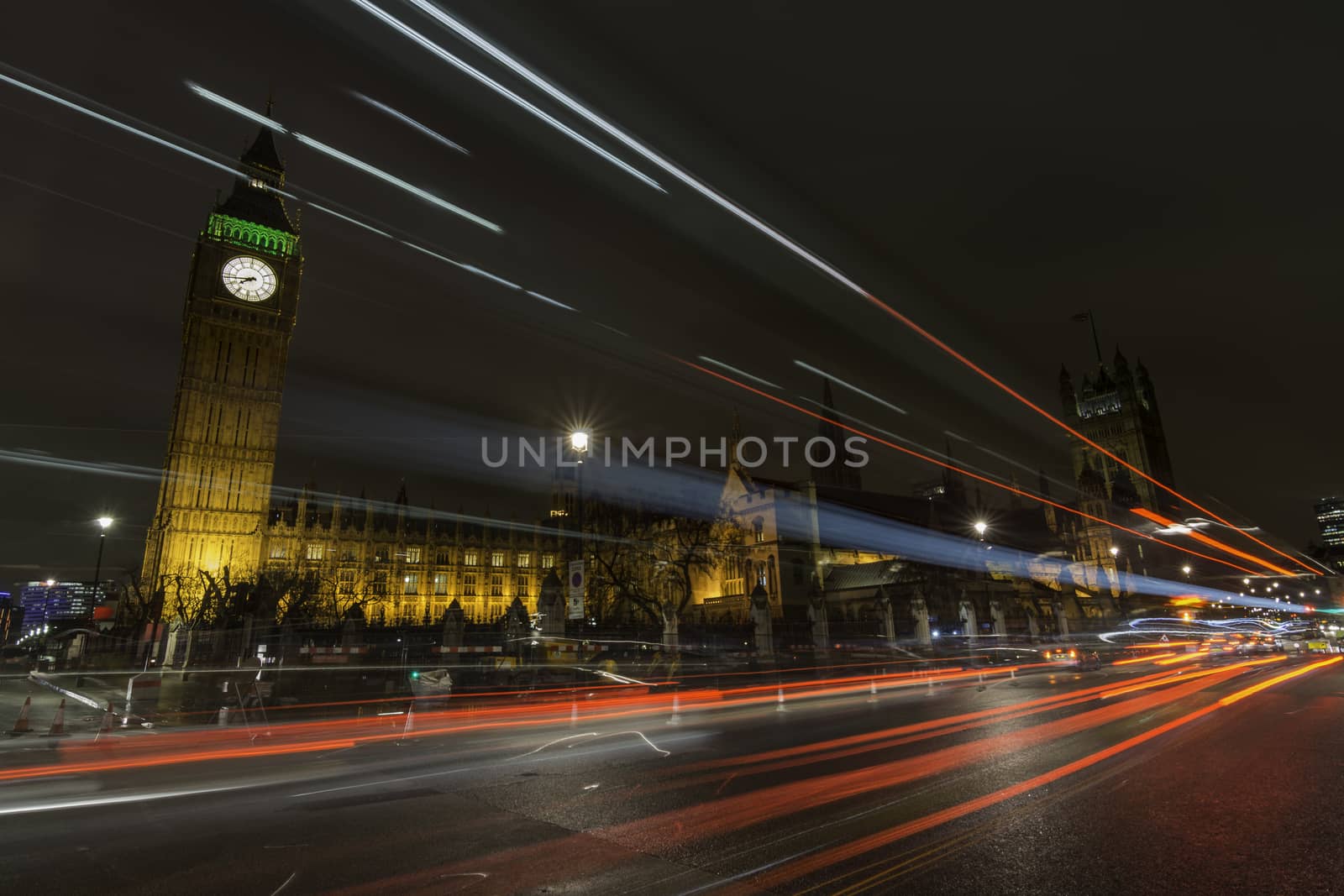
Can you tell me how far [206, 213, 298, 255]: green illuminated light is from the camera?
77.9 metres

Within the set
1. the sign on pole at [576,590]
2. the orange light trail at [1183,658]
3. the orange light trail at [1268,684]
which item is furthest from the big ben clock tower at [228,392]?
the orange light trail at [1268,684]

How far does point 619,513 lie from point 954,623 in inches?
1153

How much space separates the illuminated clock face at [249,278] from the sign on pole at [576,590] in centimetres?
7855

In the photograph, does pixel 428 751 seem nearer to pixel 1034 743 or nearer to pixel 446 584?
pixel 1034 743

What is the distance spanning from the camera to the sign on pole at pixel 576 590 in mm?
15898

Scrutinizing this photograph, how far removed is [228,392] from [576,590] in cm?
7616

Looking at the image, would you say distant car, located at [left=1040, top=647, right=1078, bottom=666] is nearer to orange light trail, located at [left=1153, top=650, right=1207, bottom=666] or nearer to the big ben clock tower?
orange light trail, located at [left=1153, top=650, right=1207, bottom=666]

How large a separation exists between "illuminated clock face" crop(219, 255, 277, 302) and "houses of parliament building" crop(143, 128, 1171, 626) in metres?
0.14

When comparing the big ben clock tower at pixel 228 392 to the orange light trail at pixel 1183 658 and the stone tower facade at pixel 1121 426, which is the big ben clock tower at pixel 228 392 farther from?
the stone tower facade at pixel 1121 426

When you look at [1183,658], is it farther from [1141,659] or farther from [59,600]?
[59,600]

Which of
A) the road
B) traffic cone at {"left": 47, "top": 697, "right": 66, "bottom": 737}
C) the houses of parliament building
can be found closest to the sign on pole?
the road

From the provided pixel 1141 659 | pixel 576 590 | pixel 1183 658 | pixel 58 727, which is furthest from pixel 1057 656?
pixel 58 727

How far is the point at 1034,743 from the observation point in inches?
431

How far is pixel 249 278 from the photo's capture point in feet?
253
